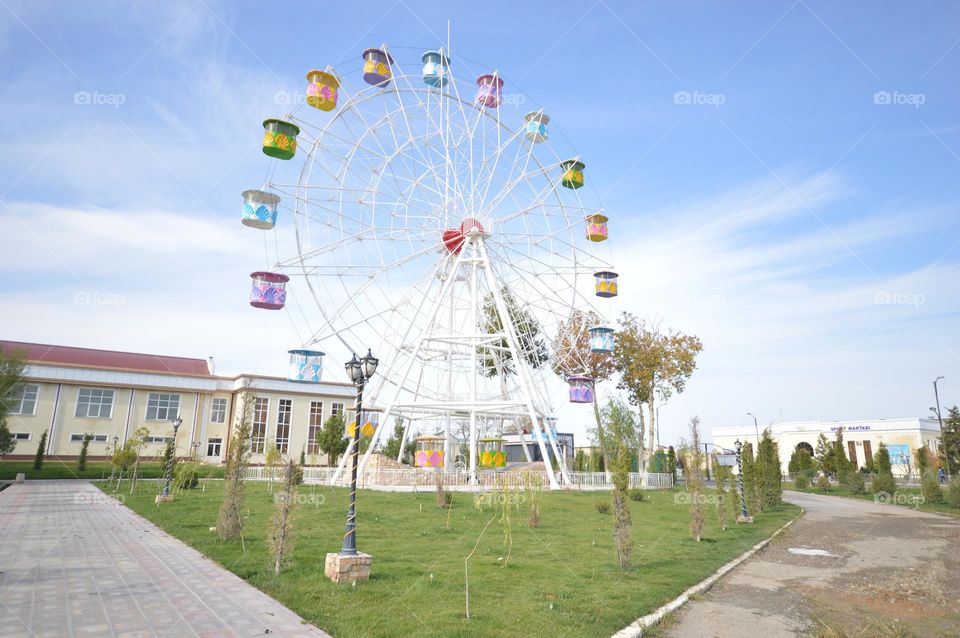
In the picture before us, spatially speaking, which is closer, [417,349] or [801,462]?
[417,349]

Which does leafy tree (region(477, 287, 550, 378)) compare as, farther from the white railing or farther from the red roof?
the red roof

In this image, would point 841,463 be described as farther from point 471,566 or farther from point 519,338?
point 471,566

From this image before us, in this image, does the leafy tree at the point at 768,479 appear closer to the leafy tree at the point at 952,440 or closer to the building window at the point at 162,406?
the leafy tree at the point at 952,440

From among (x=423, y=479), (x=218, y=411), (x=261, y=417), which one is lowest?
(x=423, y=479)

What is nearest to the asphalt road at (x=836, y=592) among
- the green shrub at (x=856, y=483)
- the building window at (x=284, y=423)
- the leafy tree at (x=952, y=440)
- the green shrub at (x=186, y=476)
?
the green shrub at (x=186, y=476)

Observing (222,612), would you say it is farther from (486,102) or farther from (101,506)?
(486,102)

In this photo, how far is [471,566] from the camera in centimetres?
995

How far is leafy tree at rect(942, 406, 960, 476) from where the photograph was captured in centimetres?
3988

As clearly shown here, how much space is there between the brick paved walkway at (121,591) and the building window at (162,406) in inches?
1540

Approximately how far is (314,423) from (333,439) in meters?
11.9

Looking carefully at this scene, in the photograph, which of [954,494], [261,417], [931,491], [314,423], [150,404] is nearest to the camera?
[954,494]

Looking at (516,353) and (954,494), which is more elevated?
(516,353)

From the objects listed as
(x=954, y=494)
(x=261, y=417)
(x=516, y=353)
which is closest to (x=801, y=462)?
(x=954, y=494)

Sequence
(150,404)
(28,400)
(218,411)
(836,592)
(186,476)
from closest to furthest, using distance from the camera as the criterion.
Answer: (836,592) < (186,476) < (28,400) < (150,404) < (218,411)
